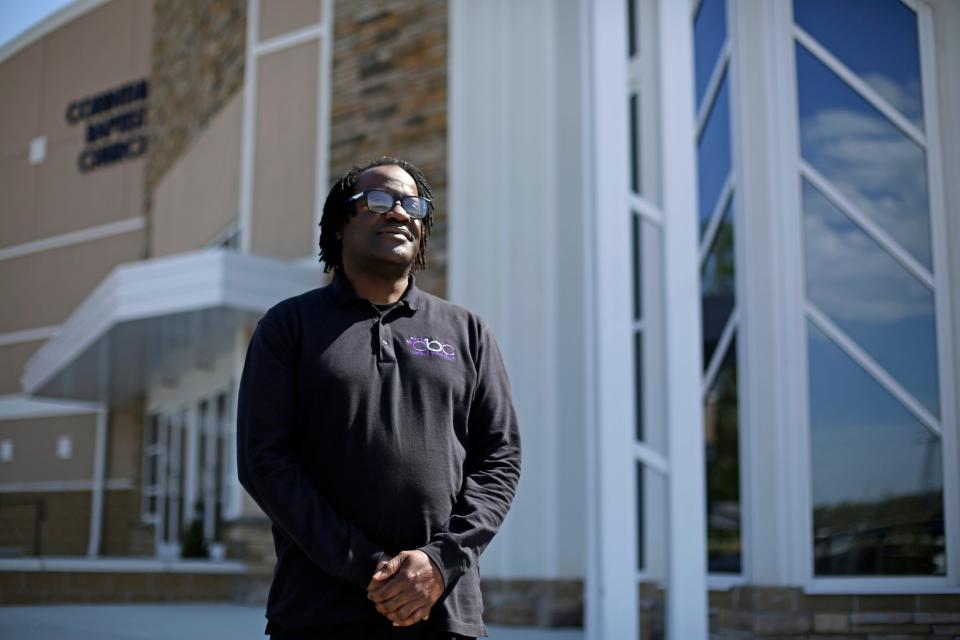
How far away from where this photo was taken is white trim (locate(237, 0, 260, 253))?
1141 centimetres

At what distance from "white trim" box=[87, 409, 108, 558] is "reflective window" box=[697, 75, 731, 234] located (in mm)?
15765

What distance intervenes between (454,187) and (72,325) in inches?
276

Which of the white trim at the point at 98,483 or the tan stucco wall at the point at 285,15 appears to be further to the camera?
the white trim at the point at 98,483

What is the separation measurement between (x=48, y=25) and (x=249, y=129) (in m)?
13.7

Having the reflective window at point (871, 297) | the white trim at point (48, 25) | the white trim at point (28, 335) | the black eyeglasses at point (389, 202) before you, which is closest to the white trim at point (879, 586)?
the reflective window at point (871, 297)

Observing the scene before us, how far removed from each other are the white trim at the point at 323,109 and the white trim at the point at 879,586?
5.61 metres

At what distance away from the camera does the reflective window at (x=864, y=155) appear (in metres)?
5.68

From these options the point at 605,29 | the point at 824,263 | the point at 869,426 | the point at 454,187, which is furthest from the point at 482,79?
the point at 869,426

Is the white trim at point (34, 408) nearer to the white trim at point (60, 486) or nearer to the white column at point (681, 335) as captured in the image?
the white trim at point (60, 486)

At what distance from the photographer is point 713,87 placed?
6273mm

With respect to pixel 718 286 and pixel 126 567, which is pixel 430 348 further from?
pixel 126 567

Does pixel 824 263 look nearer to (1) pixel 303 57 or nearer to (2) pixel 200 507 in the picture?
(1) pixel 303 57

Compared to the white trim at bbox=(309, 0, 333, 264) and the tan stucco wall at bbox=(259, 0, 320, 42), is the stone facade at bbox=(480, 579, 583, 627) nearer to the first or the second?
the white trim at bbox=(309, 0, 333, 264)

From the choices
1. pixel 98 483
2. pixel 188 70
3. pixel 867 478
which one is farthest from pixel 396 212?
pixel 98 483
